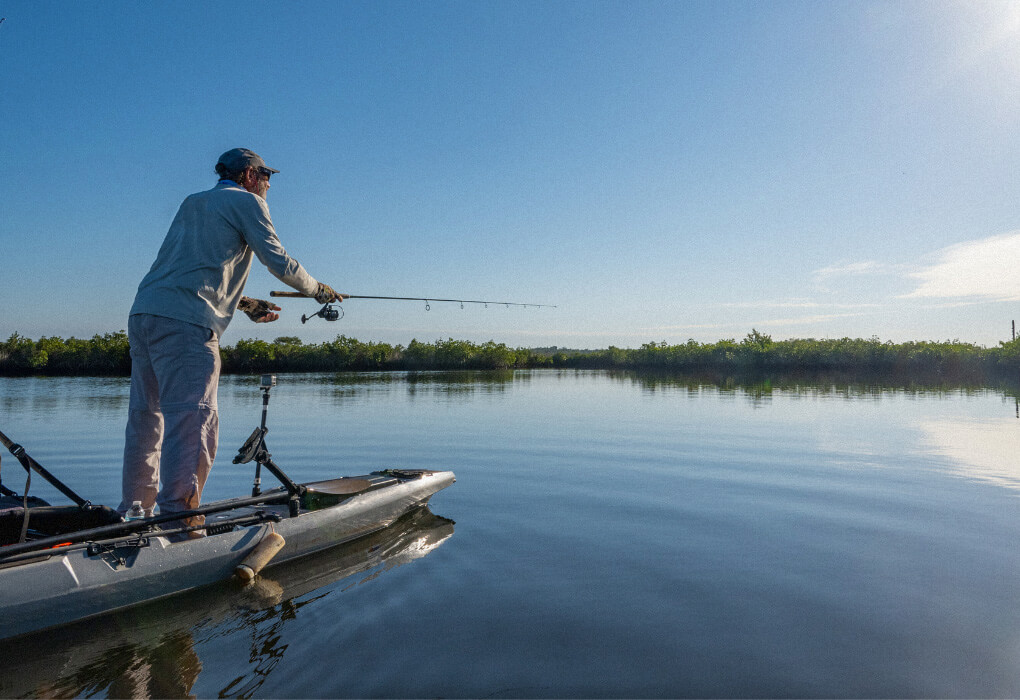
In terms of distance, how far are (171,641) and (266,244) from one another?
251 centimetres

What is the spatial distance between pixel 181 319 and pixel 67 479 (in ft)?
18.8

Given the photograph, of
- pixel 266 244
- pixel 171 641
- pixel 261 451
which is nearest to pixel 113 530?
pixel 171 641

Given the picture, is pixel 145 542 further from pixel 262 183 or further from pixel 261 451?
pixel 262 183

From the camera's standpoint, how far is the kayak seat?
4012mm

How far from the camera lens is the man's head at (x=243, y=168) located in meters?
4.54

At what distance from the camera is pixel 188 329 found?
399cm

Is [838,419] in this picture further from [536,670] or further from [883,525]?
[536,670]

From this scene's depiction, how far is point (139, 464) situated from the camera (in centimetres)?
429

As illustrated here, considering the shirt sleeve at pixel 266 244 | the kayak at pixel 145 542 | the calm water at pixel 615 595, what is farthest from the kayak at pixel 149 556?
the shirt sleeve at pixel 266 244

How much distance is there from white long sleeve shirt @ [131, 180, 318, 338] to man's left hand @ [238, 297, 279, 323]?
57cm

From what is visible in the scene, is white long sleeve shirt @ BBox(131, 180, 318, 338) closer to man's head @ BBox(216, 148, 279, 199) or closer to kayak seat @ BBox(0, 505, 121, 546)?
man's head @ BBox(216, 148, 279, 199)

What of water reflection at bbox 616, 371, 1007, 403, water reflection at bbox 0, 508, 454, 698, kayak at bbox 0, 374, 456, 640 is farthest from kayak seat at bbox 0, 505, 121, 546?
water reflection at bbox 616, 371, 1007, 403

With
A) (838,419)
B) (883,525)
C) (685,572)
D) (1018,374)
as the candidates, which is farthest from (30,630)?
(1018,374)

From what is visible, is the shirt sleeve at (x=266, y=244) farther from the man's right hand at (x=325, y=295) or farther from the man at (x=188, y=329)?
the man's right hand at (x=325, y=295)
